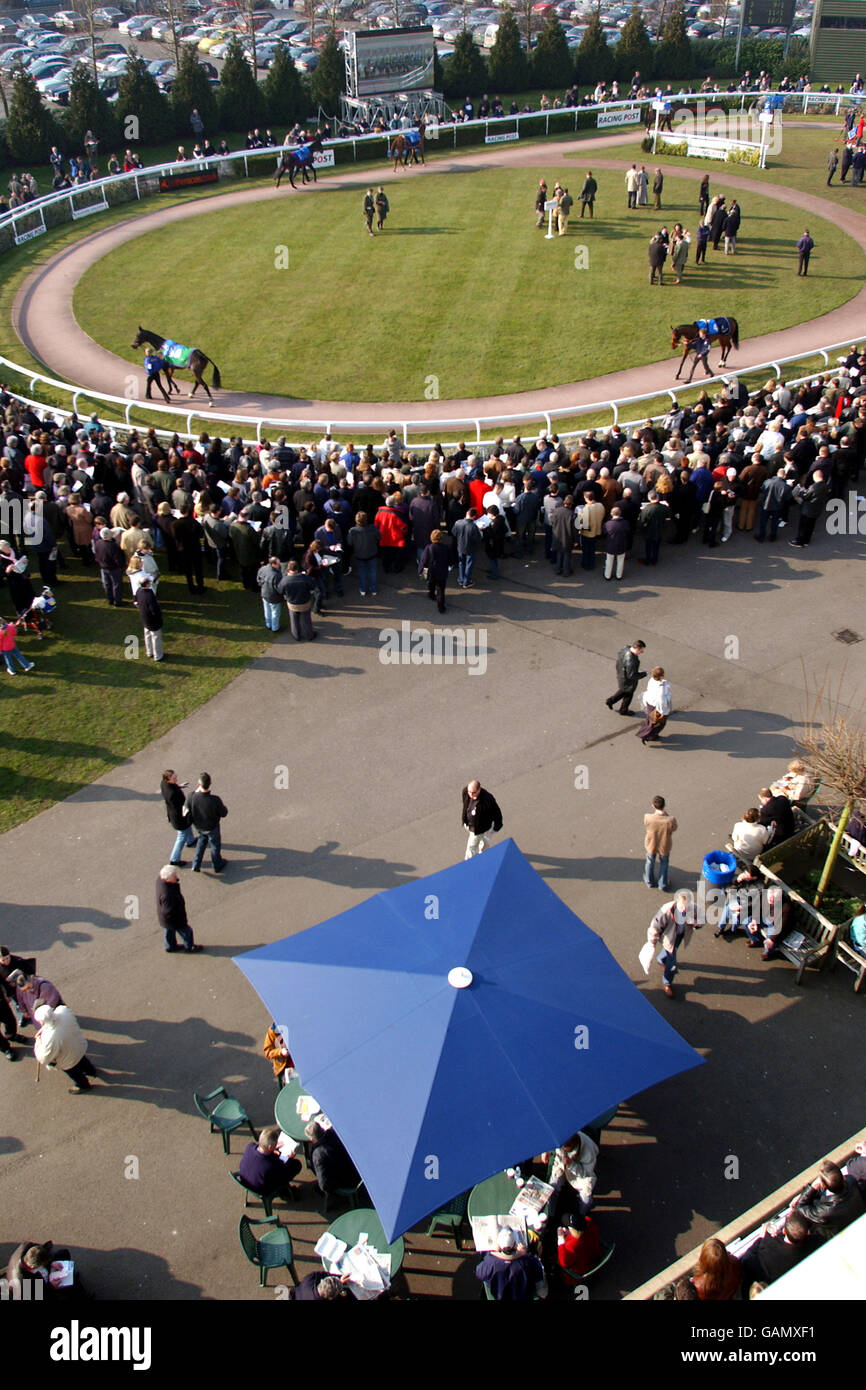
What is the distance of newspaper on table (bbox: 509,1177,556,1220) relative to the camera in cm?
747

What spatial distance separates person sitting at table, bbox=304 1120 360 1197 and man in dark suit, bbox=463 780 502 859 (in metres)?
3.22

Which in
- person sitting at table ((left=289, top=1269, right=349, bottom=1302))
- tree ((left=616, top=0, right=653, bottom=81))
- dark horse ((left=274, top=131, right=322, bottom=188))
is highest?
tree ((left=616, top=0, right=653, bottom=81))

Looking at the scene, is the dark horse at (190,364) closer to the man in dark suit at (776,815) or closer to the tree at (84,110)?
the man in dark suit at (776,815)

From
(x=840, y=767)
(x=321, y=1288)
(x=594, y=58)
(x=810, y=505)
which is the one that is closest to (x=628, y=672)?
(x=840, y=767)

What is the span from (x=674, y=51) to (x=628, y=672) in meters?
54.2

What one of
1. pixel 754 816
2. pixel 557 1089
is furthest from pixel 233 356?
pixel 557 1089

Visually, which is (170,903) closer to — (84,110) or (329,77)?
(84,110)

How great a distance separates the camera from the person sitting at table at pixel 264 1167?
24.8 ft

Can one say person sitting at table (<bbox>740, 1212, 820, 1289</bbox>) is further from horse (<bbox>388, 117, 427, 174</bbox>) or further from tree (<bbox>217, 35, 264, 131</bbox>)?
tree (<bbox>217, 35, 264, 131</bbox>)

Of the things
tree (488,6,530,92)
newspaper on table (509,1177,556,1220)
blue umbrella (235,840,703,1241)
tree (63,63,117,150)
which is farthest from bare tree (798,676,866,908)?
tree (488,6,530,92)

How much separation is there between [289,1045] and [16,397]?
59.6ft

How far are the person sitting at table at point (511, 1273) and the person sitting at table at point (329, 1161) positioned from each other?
51.8 inches

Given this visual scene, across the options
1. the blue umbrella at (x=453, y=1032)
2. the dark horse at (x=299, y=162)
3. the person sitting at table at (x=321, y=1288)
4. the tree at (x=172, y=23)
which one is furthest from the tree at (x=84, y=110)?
the person sitting at table at (x=321, y=1288)

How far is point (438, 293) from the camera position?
88.0 ft
